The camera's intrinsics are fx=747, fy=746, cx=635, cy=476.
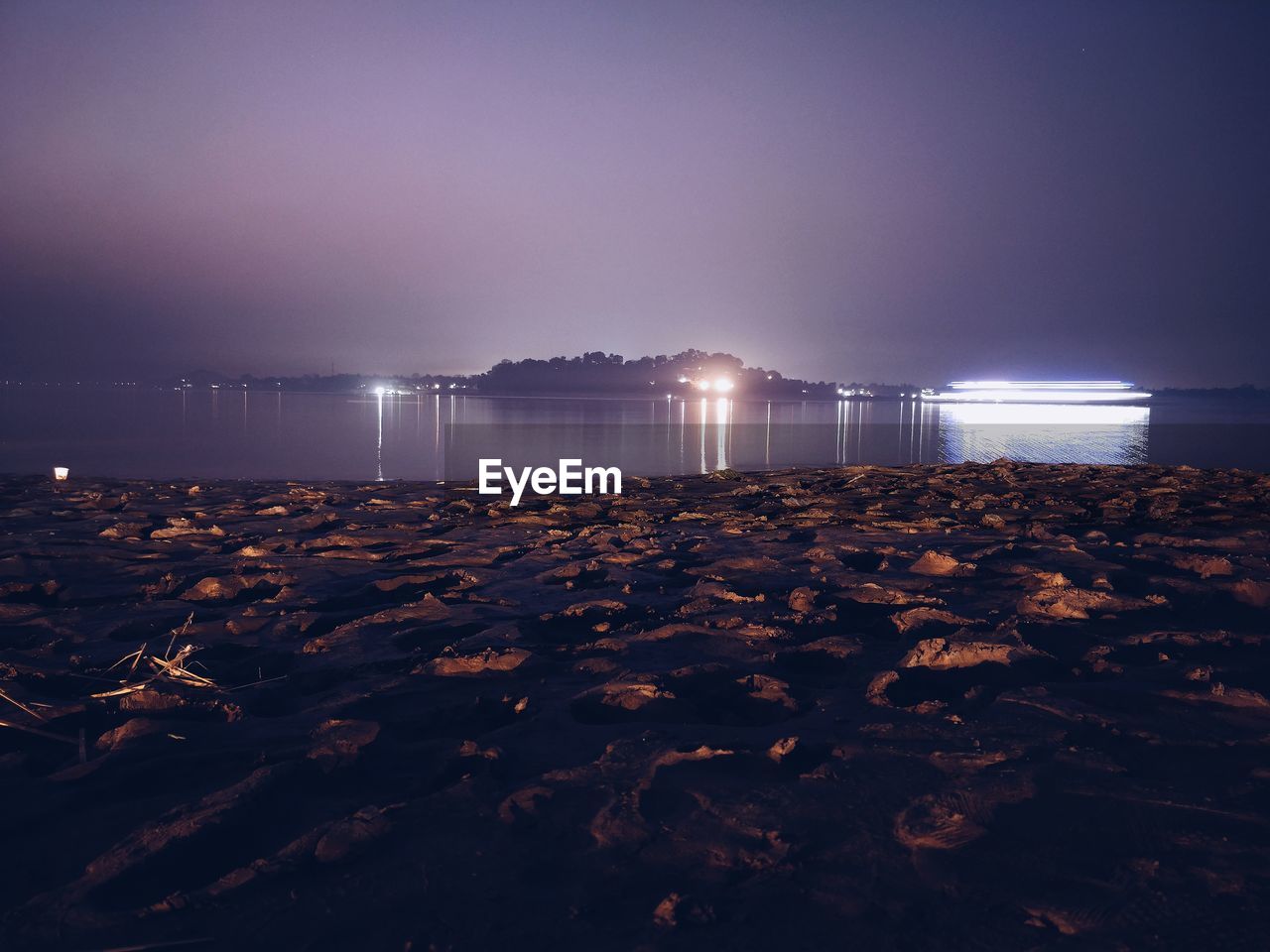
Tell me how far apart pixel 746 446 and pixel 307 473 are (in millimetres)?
19244

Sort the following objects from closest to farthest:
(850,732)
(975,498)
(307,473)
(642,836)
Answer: (642,836), (850,732), (975,498), (307,473)

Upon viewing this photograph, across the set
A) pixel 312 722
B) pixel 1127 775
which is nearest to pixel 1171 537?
pixel 1127 775

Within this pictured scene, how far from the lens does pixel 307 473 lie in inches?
856

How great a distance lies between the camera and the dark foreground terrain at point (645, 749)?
2.19m

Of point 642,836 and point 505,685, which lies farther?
point 505,685

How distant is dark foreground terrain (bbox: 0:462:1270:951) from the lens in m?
2.19

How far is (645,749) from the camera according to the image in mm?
3100

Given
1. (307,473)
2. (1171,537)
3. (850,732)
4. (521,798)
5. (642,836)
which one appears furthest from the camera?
(307,473)

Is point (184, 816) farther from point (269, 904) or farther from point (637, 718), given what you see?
point (637, 718)
